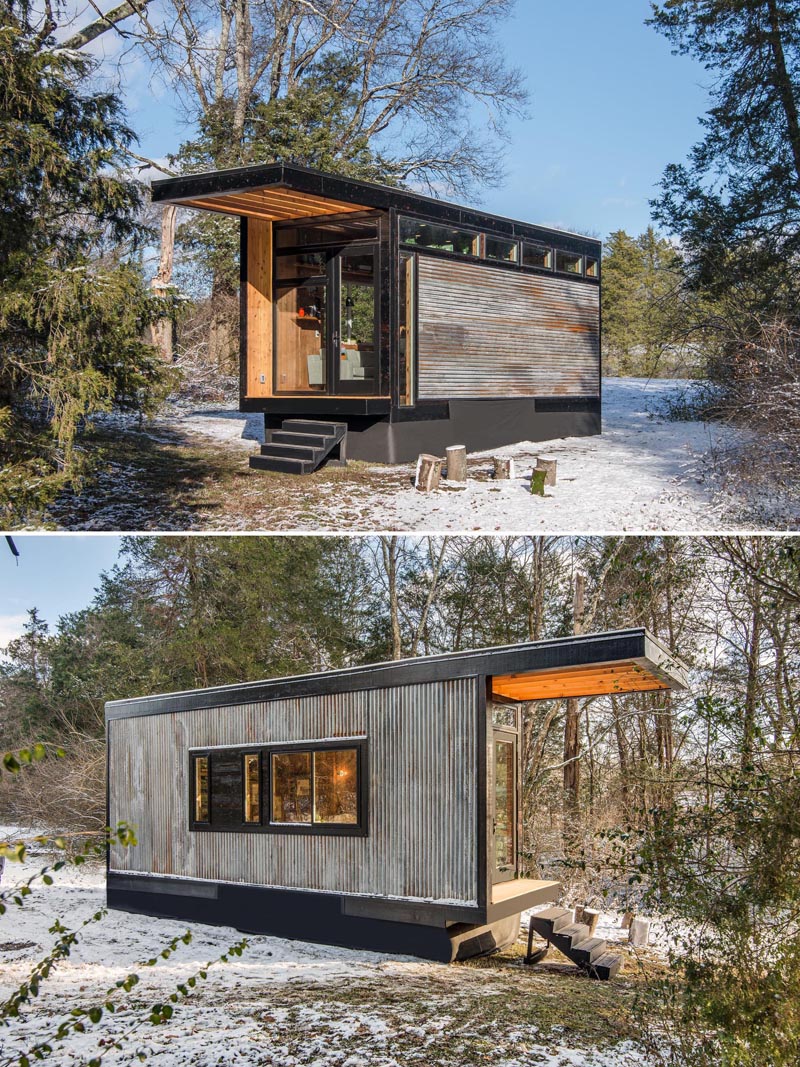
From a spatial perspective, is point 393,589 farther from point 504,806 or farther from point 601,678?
point 601,678

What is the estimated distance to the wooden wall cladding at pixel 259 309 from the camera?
12273 millimetres

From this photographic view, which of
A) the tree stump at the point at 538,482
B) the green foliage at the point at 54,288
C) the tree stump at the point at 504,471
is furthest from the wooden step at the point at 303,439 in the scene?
the tree stump at the point at 538,482

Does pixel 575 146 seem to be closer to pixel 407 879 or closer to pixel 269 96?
pixel 269 96

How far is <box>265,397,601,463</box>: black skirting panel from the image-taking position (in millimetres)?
11352

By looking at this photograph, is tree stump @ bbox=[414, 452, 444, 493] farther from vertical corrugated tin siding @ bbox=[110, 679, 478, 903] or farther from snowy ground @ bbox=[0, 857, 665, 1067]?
snowy ground @ bbox=[0, 857, 665, 1067]

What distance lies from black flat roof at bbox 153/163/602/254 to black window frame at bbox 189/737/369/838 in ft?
18.2

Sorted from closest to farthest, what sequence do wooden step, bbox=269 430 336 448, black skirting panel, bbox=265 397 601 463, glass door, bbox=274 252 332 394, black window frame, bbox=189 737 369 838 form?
1. black window frame, bbox=189 737 369 838
2. wooden step, bbox=269 430 336 448
3. black skirting panel, bbox=265 397 601 463
4. glass door, bbox=274 252 332 394

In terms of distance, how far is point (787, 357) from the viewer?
356 inches

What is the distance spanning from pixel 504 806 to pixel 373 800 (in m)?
1.08

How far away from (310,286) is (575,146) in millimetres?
10507

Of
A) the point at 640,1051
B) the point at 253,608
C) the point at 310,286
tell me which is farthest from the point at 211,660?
the point at 640,1051

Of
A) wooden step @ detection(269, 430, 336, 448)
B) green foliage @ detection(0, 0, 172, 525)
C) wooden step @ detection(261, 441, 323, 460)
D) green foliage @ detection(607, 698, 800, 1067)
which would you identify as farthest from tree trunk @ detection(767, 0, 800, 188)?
green foliage @ detection(607, 698, 800, 1067)

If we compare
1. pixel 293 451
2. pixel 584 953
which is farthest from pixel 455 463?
pixel 584 953

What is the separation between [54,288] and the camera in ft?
30.4
